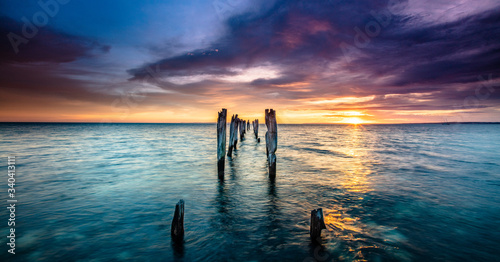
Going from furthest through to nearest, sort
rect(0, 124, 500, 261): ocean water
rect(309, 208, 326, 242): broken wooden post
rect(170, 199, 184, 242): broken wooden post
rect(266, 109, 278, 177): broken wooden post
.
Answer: rect(266, 109, 278, 177): broken wooden post, rect(170, 199, 184, 242): broken wooden post, rect(309, 208, 326, 242): broken wooden post, rect(0, 124, 500, 261): ocean water

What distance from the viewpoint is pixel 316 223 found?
5566mm

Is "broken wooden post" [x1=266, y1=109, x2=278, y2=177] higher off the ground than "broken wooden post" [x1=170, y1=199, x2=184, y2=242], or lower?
higher

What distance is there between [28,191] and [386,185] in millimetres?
16891

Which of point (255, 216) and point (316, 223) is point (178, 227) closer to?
point (255, 216)

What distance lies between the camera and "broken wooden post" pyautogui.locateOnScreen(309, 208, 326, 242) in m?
5.48

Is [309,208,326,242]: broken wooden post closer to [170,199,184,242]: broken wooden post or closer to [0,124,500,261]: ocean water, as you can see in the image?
[0,124,500,261]: ocean water

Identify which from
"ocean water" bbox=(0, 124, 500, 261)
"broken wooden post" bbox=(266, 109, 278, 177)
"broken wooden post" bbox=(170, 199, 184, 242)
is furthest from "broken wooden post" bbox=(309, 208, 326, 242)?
"broken wooden post" bbox=(266, 109, 278, 177)

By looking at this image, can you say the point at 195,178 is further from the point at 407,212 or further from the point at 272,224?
the point at 407,212

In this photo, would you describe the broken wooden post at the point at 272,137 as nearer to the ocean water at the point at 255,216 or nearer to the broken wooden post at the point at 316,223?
the ocean water at the point at 255,216

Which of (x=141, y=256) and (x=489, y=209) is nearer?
(x=141, y=256)

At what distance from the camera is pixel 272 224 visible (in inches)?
267

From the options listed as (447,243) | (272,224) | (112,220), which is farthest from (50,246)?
(447,243)

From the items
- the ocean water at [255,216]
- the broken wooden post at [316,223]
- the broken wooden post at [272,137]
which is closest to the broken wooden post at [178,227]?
the ocean water at [255,216]

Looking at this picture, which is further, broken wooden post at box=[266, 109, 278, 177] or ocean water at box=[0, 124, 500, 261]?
broken wooden post at box=[266, 109, 278, 177]
